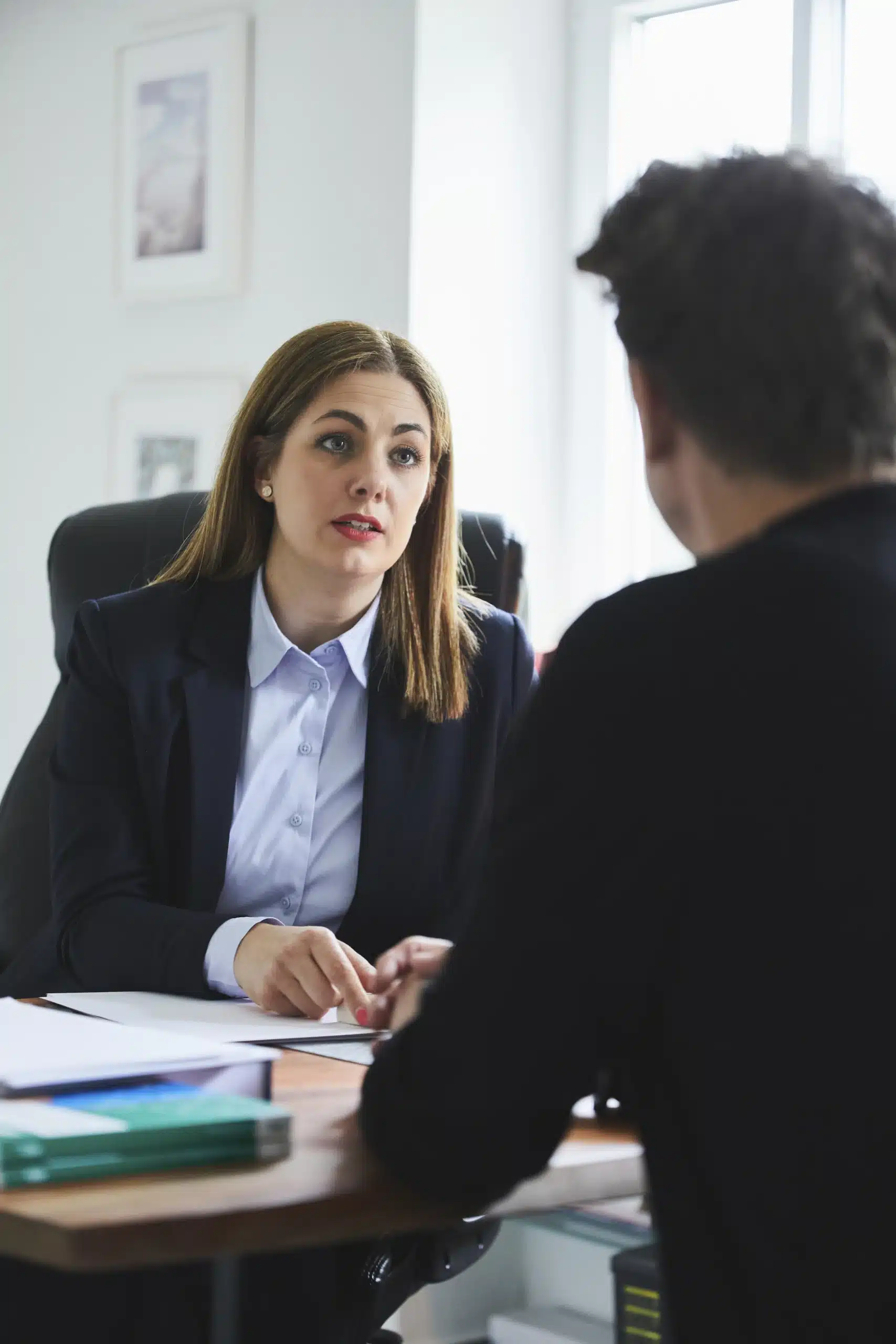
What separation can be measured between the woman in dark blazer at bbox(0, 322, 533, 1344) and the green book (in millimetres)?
635

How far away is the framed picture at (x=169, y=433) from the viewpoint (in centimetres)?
302

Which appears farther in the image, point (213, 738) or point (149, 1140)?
point (213, 738)

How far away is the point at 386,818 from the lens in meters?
1.71

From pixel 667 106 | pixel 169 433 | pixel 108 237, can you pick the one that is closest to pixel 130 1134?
pixel 169 433

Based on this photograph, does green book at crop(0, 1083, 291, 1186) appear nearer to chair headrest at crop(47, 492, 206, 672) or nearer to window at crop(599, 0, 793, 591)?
chair headrest at crop(47, 492, 206, 672)

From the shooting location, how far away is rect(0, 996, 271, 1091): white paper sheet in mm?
917

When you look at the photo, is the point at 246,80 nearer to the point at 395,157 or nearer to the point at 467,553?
the point at 395,157

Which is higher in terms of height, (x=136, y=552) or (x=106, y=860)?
(x=136, y=552)

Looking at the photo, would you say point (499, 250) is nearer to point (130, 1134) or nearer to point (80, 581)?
point (80, 581)

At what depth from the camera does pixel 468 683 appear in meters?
1.85

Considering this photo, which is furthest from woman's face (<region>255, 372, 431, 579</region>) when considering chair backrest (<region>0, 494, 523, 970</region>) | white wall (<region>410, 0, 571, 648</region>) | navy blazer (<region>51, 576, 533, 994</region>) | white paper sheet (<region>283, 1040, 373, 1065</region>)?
white wall (<region>410, 0, 571, 648</region>)

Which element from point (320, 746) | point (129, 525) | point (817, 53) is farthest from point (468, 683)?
point (817, 53)

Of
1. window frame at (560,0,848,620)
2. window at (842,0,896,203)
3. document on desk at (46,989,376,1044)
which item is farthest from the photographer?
window frame at (560,0,848,620)

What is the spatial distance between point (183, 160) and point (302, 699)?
65.1 inches
